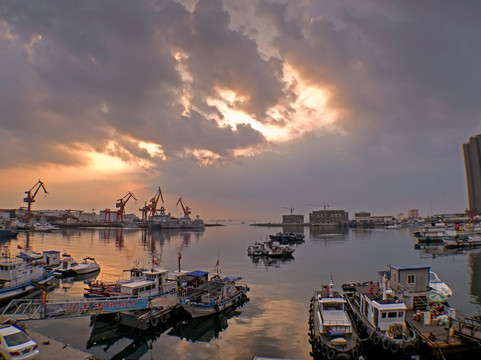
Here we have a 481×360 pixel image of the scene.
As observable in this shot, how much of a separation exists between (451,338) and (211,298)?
21133 millimetres

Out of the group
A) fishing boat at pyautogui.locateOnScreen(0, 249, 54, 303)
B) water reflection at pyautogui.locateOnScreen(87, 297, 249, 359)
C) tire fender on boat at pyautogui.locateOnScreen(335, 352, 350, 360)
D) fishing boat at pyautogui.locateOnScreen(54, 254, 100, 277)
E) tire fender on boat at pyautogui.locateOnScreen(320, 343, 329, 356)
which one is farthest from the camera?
fishing boat at pyautogui.locateOnScreen(54, 254, 100, 277)

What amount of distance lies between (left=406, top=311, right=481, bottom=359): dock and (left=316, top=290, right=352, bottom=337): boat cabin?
535cm

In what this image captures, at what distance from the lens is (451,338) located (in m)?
20.3

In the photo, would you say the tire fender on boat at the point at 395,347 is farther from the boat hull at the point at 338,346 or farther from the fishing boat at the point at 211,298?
the fishing boat at the point at 211,298

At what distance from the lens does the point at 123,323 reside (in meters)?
26.7

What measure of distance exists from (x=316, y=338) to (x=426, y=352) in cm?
785

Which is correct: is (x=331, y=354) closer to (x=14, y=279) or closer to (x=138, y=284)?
(x=138, y=284)

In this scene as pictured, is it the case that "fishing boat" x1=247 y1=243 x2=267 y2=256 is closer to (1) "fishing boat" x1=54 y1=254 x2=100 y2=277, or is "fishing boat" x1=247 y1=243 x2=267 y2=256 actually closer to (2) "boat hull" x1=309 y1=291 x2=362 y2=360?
(1) "fishing boat" x1=54 y1=254 x2=100 y2=277

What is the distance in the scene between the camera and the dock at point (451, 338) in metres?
19.5

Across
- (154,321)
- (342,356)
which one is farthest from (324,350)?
(154,321)

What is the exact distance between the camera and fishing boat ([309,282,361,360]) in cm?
1925

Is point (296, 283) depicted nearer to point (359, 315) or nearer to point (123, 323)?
point (359, 315)

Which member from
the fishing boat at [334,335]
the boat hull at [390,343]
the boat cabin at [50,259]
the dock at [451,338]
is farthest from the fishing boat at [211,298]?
the boat cabin at [50,259]

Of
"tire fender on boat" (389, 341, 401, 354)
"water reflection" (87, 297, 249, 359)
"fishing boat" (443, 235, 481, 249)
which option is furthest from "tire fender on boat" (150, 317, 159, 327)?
"fishing boat" (443, 235, 481, 249)
